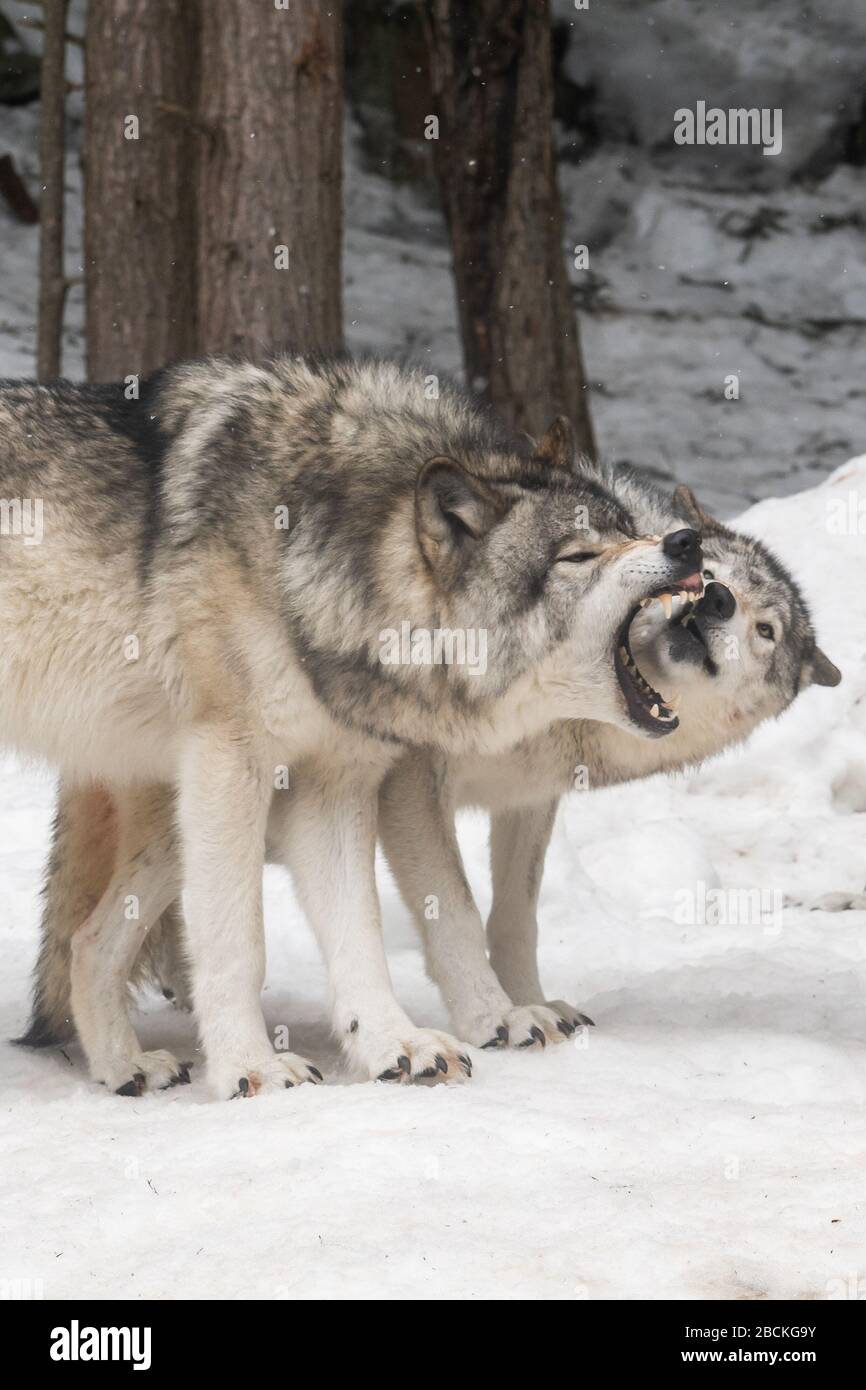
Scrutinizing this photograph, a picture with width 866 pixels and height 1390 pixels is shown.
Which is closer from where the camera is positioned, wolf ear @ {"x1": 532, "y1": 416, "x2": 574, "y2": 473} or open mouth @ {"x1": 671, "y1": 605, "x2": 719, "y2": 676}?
open mouth @ {"x1": 671, "y1": 605, "x2": 719, "y2": 676}

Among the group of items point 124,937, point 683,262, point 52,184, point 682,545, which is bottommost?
point 124,937

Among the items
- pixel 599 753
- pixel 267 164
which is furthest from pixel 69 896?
pixel 267 164

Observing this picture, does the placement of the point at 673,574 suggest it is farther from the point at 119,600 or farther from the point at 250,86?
the point at 250,86

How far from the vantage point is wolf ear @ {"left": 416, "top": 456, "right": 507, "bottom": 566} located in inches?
172

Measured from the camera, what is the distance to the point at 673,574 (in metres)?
4.16

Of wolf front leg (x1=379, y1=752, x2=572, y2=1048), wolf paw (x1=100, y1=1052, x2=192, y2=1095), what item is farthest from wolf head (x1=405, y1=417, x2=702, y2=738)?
wolf paw (x1=100, y1=1052, x2=192, y2=1095)

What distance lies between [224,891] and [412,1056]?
662mm

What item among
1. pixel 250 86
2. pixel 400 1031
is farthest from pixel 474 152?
pixel 400 1031

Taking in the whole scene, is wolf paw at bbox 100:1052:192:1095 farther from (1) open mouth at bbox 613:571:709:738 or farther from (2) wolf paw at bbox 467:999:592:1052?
(1) open mouth at bbox 613:571:709:738

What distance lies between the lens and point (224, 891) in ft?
14.6

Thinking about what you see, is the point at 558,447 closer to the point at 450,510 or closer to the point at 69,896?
the point at 450,510

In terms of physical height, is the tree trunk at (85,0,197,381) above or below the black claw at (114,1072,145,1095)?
above

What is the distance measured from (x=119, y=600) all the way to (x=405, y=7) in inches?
571

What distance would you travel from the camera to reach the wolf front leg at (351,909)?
14.4ft
